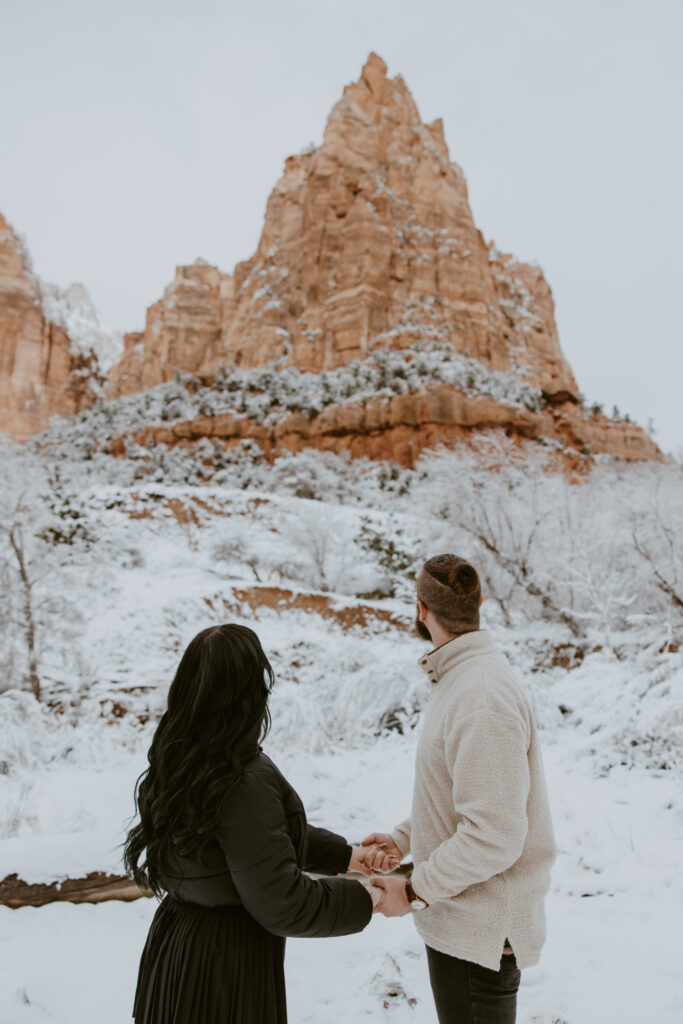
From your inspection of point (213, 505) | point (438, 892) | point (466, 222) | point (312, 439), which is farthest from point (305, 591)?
point (466, 222)

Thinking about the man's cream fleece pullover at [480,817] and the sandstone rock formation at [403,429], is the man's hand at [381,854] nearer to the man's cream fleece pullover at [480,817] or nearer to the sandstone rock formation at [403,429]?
the man's cream fleece pullover at [480,817]

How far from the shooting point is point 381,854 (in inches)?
79.0

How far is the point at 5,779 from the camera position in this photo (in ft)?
20.8

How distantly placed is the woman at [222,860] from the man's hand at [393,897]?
0.05m

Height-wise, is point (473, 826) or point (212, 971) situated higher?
point (473, 826)

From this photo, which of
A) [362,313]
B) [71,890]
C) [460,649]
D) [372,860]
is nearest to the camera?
[460,649]

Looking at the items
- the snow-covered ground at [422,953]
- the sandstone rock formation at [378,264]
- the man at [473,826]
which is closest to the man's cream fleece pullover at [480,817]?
the man at [473,826]

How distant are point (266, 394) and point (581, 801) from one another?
34454mm

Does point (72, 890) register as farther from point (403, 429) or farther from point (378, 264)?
point (378, 264)

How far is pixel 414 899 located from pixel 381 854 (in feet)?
1.24

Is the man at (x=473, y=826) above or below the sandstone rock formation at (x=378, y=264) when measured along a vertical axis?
below

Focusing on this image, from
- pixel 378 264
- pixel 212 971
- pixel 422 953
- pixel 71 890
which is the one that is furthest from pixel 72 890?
pixel 378 264

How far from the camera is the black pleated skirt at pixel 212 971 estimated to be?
1471 millimetres

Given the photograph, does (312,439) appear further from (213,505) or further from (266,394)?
(213,505)
